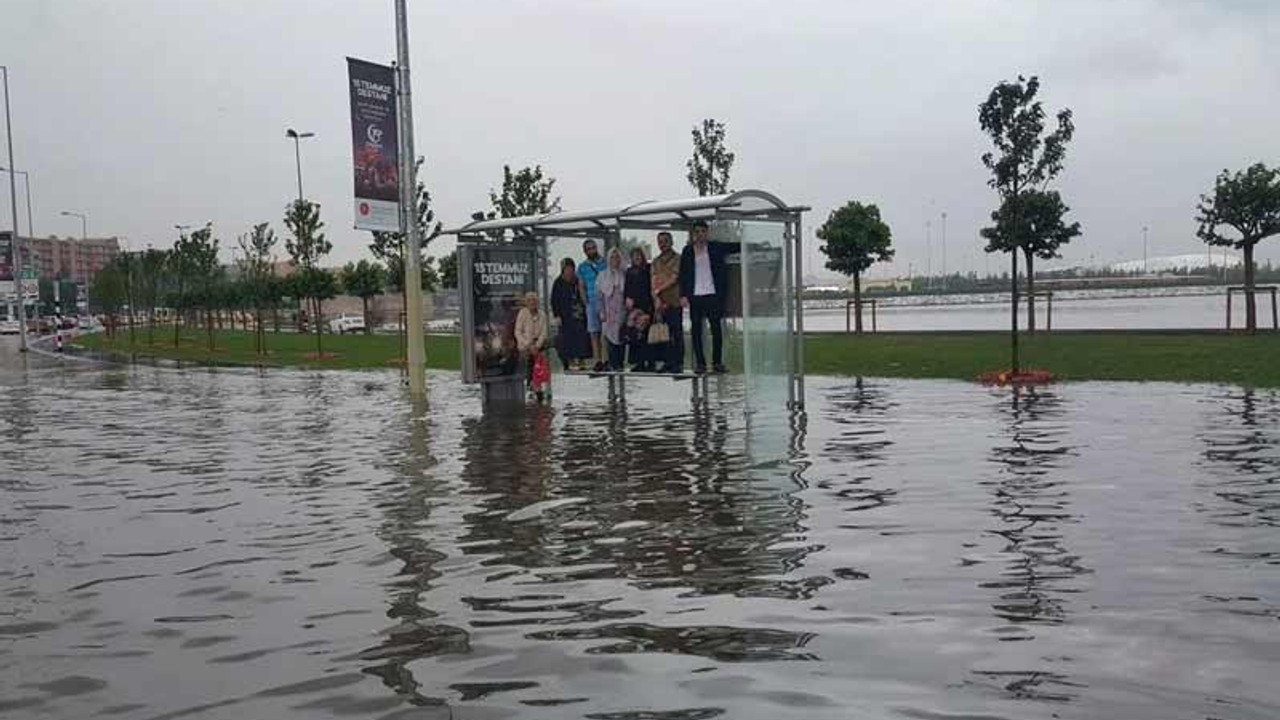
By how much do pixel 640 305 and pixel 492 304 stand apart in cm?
271

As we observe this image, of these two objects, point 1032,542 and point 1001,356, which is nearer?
point 1032,542

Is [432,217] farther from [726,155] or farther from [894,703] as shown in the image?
[894,703]

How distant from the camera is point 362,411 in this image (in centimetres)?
1858

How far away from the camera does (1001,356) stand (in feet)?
88.2

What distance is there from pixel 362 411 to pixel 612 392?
381cm

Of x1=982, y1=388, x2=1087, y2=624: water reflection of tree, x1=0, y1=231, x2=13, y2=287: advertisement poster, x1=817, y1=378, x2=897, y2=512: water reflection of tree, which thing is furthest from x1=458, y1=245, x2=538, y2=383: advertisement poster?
x1=0, y1=231, x2=13, y2=287: advertisement poster

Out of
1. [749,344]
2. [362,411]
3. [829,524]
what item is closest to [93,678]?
[829,524]

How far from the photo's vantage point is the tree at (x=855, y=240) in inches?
1748

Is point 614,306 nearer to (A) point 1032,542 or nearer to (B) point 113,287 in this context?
(A) point 1032,542

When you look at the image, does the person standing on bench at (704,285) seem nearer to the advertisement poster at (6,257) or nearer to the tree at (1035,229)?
the tree at (1035,229)

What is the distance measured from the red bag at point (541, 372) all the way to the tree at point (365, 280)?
4475 centimetres

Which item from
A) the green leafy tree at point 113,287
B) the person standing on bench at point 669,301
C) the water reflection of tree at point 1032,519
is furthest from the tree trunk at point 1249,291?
the green leafy tree at point 113,287

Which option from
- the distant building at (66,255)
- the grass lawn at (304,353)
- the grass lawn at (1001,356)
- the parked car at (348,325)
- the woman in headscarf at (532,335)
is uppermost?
the distant building at (66,255)

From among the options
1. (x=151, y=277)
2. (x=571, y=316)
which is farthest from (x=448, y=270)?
(x=571, y=316)
